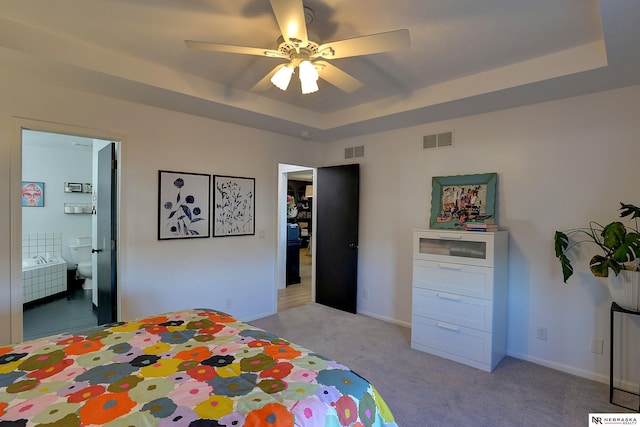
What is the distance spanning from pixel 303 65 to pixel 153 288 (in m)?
2.60

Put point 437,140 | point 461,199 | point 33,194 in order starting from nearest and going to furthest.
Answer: point 461,199
point 437,140
point 33,194

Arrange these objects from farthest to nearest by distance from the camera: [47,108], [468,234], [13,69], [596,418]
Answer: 1. [468,234]
2. [47,108]
3. [13,69]
4. [596,418]

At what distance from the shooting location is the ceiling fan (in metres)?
1.61

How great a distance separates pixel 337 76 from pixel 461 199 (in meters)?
2.00

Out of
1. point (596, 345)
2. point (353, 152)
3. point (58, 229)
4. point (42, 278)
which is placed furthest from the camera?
point (58, 229)

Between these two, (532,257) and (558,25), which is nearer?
(558,25)

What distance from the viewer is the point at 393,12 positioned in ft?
6.34

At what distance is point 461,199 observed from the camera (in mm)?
3420

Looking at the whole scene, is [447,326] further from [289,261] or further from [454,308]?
[289,261]

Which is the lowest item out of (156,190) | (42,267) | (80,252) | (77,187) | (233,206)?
(42,267)

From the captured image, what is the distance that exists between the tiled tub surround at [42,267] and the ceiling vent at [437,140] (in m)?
5.33

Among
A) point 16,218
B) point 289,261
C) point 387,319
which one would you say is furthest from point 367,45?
point 289,261

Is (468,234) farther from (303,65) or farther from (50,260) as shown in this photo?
(50,260)

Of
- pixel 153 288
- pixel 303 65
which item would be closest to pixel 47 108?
pixel 153 288
